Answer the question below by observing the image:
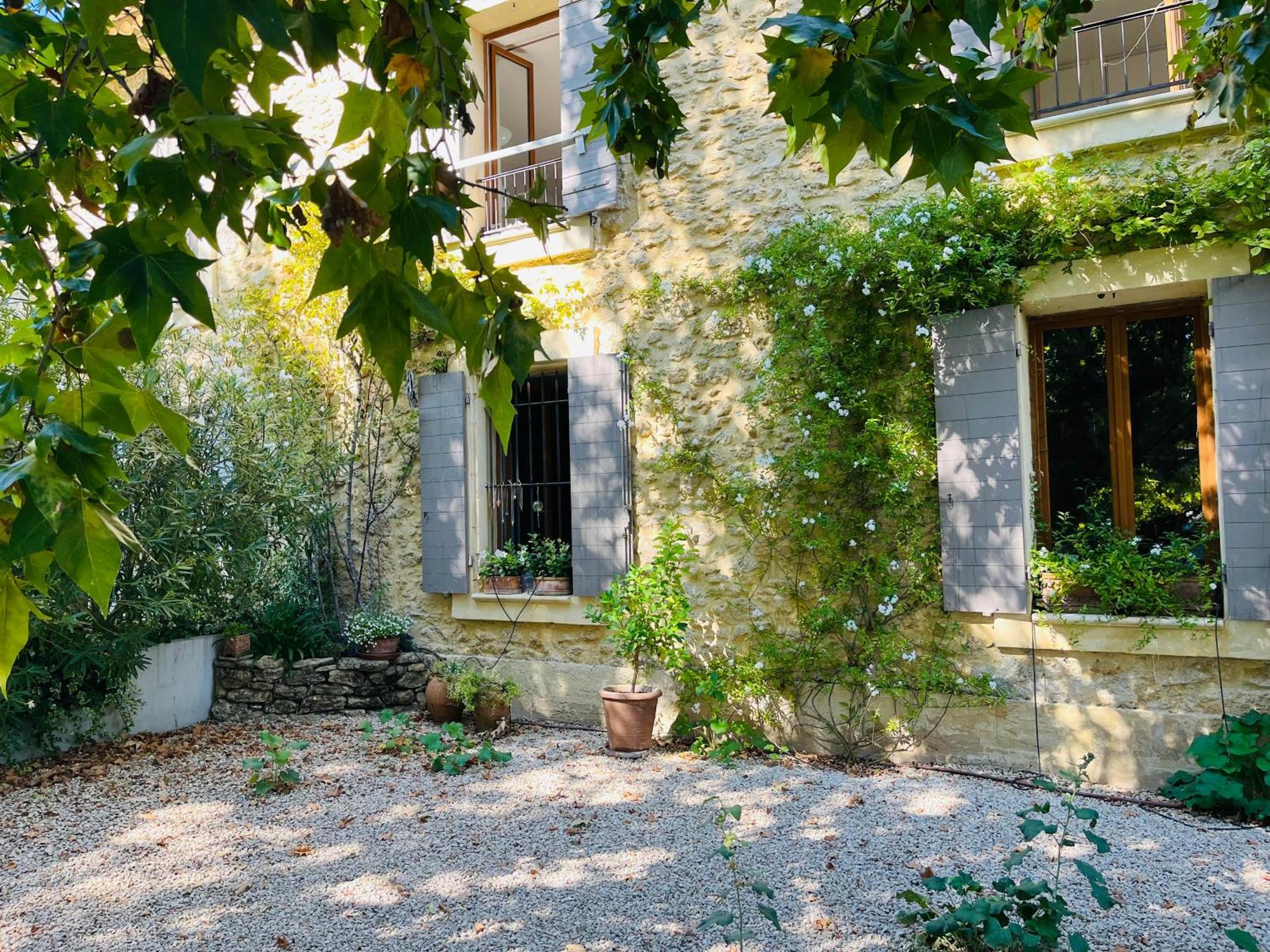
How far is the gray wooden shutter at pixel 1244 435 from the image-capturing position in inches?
162

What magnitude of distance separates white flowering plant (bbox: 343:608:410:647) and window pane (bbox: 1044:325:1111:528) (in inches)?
172

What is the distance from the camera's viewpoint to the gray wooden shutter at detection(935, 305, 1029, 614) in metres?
4.62

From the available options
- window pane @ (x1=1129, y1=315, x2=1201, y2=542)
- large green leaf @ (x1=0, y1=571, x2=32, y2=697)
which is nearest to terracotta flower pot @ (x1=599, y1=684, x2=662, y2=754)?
window pane @ (x1=1129, y1=315, x2=1201, y2=542)

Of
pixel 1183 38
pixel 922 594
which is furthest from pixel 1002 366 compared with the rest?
pixel 1183 38

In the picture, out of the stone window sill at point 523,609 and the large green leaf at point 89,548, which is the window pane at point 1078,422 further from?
the large green leaf at point 89,548

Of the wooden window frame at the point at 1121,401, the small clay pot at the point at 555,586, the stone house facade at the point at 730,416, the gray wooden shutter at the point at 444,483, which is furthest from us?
the gray wooden shutter at the point at 444,483

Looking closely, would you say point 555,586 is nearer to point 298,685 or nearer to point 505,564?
point 505,564

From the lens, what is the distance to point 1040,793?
4379 mm

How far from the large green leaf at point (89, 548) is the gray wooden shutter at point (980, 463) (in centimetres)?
437

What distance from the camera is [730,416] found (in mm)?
5590

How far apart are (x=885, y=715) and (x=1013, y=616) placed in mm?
897

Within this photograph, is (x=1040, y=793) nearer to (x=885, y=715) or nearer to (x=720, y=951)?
(x=885, y=715)

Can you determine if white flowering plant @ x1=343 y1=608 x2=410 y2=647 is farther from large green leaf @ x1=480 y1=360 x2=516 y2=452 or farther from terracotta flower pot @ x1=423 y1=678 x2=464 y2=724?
large green leaf @ x1=480 y1=360 x2=516 y2=452

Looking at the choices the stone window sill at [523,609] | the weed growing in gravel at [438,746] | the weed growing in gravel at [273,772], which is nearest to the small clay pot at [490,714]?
the weed growing in gravel at [438,746]
